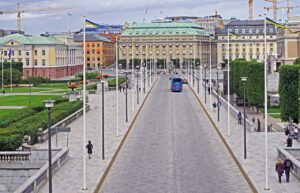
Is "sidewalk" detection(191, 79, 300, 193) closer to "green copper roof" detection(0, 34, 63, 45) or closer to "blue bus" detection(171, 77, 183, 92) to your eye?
Answer: "blue bus" detection(171, 77, 183, 92)

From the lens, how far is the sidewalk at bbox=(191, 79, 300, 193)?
31.7 m

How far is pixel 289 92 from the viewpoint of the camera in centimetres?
5856

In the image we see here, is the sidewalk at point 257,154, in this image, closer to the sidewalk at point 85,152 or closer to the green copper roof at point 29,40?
the sidewalk at point 85,152

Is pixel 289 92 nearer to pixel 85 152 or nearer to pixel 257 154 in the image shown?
pixel 257 154

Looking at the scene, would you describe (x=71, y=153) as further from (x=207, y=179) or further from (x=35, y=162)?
(x=207, y=179)

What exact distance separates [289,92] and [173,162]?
2281cm

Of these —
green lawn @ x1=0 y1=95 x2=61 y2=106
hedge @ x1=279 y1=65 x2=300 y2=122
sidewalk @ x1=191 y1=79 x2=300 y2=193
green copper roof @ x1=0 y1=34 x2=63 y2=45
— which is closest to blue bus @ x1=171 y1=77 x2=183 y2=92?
green lawn @ x1=0 y1=95 x2=61 y2=106

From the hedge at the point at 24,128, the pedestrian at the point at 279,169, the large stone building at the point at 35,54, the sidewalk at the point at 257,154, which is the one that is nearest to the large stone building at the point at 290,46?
the large stone building at the point at 35,54

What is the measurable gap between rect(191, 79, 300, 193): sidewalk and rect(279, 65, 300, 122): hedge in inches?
175

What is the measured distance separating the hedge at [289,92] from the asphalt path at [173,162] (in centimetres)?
714

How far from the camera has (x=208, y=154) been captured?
42.5 m

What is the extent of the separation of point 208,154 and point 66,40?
142980mm

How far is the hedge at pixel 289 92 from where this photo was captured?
56.9 meters

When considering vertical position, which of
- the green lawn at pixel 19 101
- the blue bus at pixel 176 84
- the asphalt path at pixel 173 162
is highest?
the blue bus at pixel 176 84
